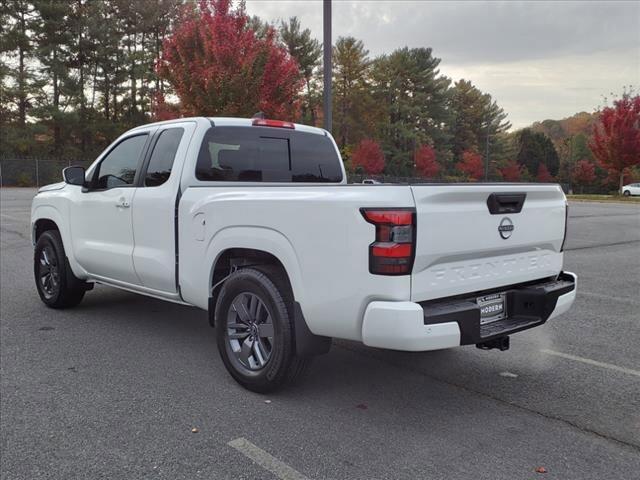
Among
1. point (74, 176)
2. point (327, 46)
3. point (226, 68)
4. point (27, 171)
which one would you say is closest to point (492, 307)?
point (74, 176)

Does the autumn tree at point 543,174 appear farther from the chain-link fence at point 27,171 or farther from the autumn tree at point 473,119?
the chain-link fence at point 27,171

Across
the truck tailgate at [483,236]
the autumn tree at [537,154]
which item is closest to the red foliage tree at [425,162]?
the autumn tree at [537,154]

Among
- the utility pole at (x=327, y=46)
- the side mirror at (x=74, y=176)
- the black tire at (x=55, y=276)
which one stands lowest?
the black tire at (x=55, y=276)

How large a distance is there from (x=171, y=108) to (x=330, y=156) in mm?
16730

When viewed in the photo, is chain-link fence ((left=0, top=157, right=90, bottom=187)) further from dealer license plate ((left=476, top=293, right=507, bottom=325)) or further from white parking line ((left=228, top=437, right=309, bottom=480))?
dealer license plate ((left=476, top=293, right=507, bottom=325))

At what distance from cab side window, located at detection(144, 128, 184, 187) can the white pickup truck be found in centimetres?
2

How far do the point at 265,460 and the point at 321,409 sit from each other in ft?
2.50

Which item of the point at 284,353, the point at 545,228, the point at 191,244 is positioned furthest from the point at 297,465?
the point at 545,228

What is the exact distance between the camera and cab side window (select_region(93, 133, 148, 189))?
5379 millimetres

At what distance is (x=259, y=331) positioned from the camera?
3975 millimetres

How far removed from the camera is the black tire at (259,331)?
376cm

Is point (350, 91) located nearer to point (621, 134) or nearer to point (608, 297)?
point (621, 134)

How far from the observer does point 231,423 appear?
3.53 metres

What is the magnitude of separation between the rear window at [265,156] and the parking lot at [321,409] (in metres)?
1.55
